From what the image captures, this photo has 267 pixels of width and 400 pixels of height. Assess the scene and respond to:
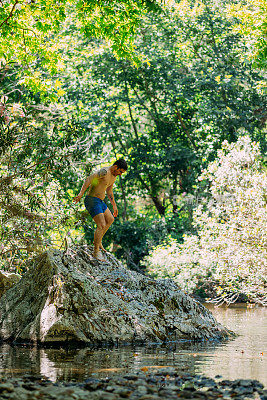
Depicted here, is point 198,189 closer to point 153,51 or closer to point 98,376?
point 153,51

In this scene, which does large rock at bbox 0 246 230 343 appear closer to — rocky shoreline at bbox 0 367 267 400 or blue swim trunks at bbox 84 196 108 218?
blue swim trunks at bbox 84 196 108 218

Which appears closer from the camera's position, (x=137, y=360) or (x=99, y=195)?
(x=137, y=360)

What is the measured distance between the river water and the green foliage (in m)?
7.75

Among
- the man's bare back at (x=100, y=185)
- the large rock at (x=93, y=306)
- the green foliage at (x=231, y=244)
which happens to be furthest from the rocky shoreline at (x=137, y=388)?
the green foliage at (x=231, y=244)

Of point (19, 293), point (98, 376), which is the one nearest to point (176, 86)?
point (19, 293)

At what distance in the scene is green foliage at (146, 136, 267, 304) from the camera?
17.1 metres

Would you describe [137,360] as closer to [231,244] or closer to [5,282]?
[5,282]

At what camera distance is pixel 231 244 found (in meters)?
17.8

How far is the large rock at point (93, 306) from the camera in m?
8.41

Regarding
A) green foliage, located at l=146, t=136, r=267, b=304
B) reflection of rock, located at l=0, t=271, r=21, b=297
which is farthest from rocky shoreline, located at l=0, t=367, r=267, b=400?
green foliage, located at l=146, t=136, r=267, b=304

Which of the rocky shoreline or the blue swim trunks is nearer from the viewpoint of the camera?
the rocky shoreline

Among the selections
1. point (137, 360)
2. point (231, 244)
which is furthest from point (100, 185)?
point (231, 244)

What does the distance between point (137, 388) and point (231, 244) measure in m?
13.5

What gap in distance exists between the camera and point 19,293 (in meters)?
9.41
